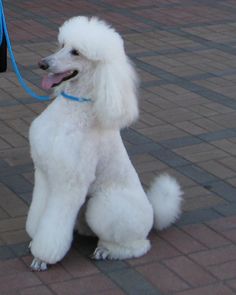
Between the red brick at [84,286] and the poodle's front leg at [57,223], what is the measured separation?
154 millimetres

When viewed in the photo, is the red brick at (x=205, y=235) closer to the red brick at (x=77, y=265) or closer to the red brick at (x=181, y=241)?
the red brick at (x=181, y=241)

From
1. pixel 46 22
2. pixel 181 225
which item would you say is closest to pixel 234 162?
pixel 181 225

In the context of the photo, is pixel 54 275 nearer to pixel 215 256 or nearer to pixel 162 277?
pixel 162 277

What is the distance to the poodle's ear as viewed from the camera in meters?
3.73

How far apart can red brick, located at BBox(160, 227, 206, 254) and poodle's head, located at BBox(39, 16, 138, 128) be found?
2.93ft

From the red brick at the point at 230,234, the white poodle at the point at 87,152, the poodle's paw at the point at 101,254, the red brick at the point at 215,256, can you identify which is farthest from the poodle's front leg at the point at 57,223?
the red brick at the point at 230,234

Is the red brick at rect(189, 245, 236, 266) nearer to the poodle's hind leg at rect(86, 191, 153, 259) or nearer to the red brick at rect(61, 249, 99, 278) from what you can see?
the poodle's hind leg at rect(86, 191, 153, 259)

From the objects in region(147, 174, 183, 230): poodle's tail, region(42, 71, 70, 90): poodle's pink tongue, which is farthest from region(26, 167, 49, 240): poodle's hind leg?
region(147, 174, 183, 230): poodle's tail

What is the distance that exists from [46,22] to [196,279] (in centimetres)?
630

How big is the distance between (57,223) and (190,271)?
2.49 ft

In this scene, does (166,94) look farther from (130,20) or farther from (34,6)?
(34,6)

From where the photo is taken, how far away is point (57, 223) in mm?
3896

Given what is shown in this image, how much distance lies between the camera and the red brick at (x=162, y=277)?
3889 mm

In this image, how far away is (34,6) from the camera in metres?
10.6
